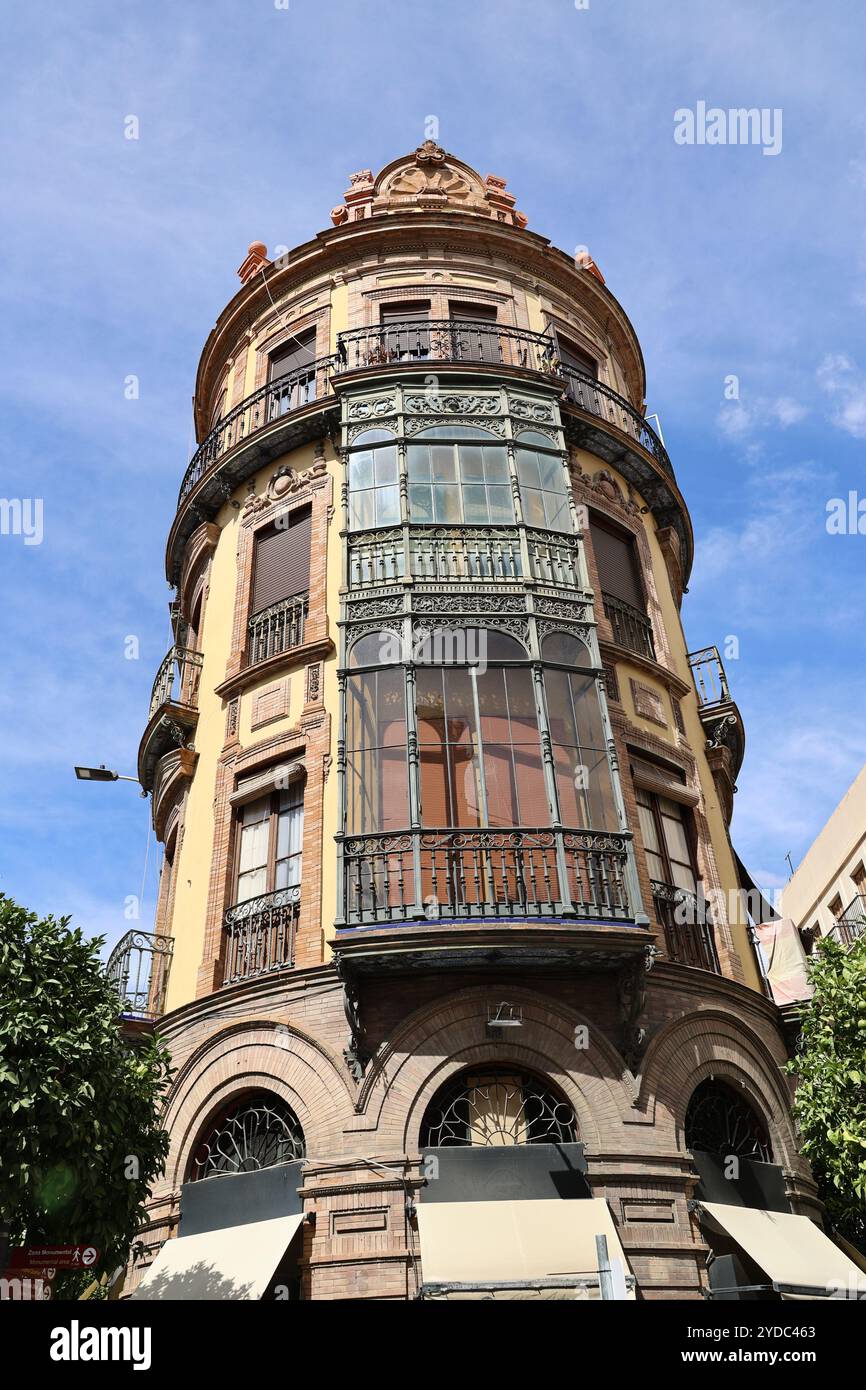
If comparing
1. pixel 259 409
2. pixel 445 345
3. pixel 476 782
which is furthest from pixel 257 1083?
pixel 445 345

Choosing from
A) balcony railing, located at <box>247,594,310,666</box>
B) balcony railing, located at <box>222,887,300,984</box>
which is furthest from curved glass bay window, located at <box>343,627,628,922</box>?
balcony railing, located at <box>247,594,310,666</box>

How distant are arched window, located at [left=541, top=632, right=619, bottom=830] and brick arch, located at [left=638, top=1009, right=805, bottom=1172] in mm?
2655

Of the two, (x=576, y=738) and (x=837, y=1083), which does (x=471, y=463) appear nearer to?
(x=576, y=738)

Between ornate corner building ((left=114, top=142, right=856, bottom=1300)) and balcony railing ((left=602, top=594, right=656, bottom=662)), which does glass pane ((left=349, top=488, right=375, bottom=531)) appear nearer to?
ornate corner building ((left=114, top=142, right=856, bottom=1300))

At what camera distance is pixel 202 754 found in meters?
16.2

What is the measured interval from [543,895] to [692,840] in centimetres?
416

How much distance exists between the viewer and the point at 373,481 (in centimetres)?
1574

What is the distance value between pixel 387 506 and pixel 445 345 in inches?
172

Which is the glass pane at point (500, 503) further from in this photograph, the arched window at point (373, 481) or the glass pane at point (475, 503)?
the arched window at point (373, 481)

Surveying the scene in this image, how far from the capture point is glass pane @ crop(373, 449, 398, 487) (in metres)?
15.7

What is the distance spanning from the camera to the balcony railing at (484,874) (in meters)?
11.9

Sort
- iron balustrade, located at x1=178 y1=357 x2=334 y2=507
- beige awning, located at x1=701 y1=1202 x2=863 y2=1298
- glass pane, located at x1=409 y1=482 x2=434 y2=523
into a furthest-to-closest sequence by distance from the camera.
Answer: iron balustrade, located at x1=178 y1=357 x2=334 y2=507
glass pane, located at x1=409 y1=482 x2=434 y2=523
beige awning, located at x1=701 y1=1202 x2=863 y2=1298
